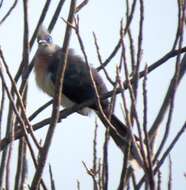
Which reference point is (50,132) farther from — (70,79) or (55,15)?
(70,79)

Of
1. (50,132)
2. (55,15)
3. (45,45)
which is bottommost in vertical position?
(50,132)

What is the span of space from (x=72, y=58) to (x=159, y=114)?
3009mm

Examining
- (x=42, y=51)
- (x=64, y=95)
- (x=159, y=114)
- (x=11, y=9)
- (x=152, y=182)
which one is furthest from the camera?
(x=42, y=51)

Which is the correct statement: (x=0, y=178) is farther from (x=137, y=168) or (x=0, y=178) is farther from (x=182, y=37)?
(x=182, y=37)

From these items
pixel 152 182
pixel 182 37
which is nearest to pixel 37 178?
pixel 152 182

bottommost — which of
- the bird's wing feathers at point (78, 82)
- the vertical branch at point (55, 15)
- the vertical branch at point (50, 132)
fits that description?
the vertical branch at point (50, 132)

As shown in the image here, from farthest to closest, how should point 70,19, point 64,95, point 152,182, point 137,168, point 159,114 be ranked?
point 64,95 < point 137,168 < point 159,114 < point 70,19 < point 152,182

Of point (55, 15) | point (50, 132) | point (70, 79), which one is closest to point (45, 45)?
point (70, 79)

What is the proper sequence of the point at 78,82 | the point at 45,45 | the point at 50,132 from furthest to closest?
the point at 45,45 → the point at 78,82 → the point at 50,132

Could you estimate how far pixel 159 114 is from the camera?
8.63 ft

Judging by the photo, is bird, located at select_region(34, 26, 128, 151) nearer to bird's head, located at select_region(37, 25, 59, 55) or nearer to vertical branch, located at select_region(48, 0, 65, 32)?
bird's head, located at select_region(37, 25, 59, 55)

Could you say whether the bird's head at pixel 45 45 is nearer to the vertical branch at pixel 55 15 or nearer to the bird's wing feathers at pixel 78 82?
A: the bird's wing feathers at pixel 78 82

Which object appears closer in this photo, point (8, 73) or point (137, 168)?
point (8, 73)

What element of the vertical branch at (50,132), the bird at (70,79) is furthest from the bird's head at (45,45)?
the vertical branch at (50,132)
